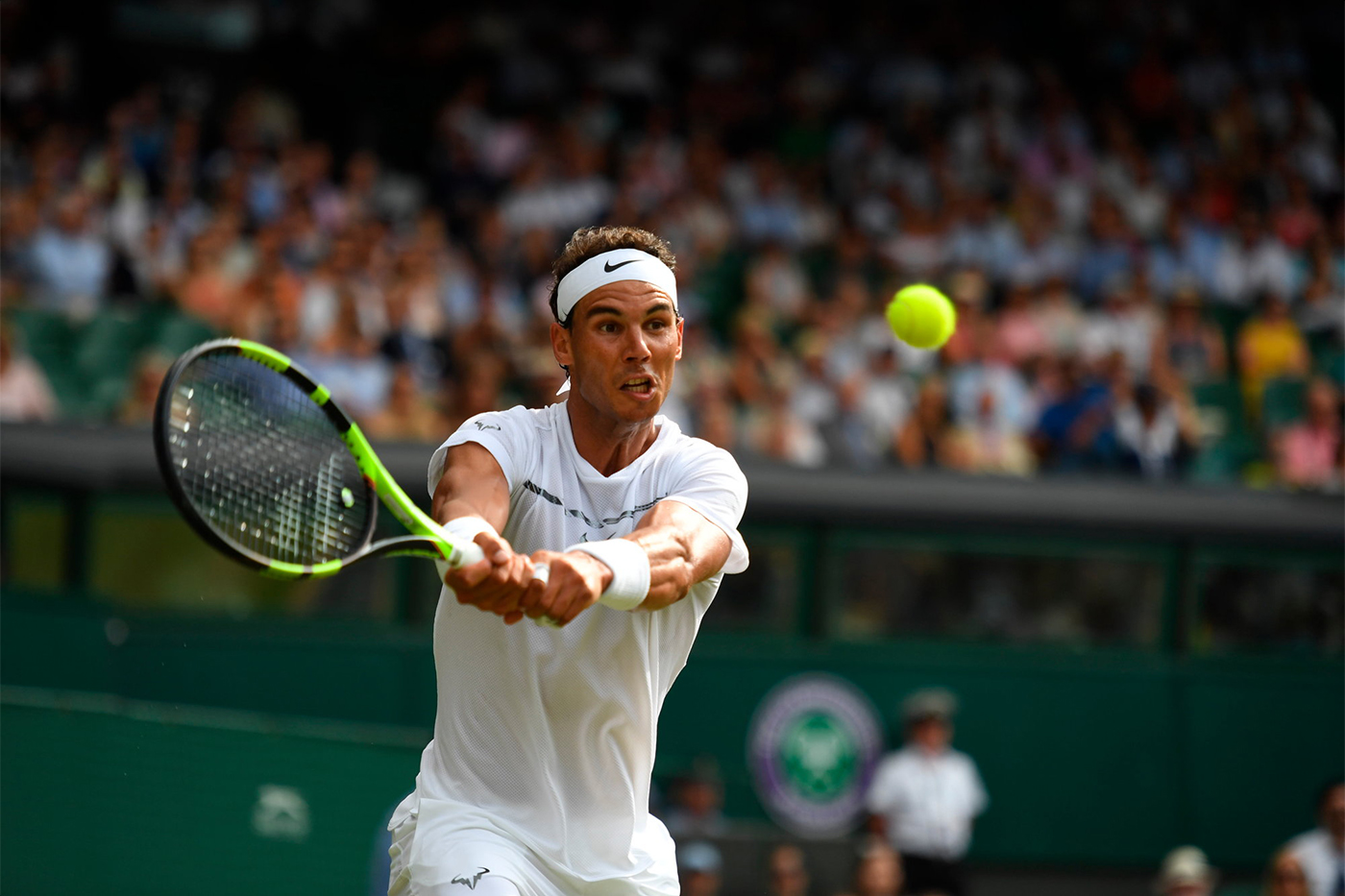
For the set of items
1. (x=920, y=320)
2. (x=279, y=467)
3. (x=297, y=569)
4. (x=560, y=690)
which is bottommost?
(x=560, y=690)

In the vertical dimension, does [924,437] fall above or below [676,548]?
above

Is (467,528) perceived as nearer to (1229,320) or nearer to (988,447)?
(988,447)

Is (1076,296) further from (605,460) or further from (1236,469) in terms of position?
(605,460)

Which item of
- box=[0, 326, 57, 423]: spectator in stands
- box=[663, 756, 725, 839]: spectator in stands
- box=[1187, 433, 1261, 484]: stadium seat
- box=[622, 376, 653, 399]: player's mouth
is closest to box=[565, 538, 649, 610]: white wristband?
box=[622, 376, 653, 399]: player's mouth

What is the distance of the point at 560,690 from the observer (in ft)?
12.9

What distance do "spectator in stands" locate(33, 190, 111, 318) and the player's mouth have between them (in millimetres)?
8352

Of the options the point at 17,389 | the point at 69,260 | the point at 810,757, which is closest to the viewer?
the point at 17,389

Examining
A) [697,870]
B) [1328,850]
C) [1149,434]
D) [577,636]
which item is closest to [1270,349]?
[1149,434]

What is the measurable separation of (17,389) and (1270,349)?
9.56m

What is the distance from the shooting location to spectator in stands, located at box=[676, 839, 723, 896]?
9.07 m

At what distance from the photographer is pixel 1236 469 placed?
1302 centimetres

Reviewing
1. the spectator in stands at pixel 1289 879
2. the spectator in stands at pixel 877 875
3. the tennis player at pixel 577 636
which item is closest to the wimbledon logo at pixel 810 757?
the spectator in stands at pixel 877 875

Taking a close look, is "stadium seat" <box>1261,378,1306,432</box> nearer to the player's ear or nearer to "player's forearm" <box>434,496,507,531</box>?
the player's ear

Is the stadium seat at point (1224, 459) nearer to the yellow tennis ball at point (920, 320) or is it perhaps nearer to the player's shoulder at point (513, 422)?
the yellow tennis ball at point (920, 320)
